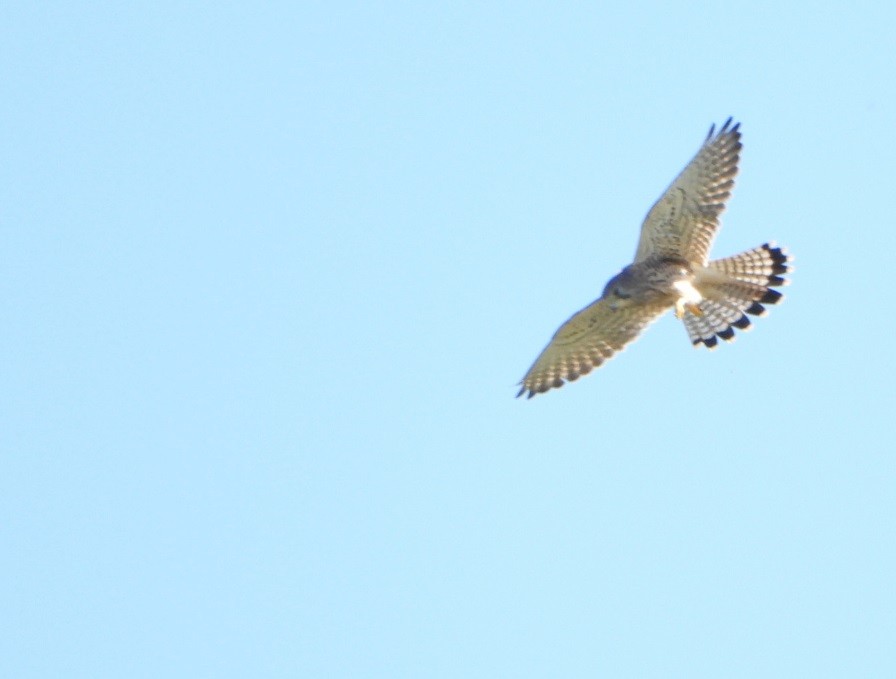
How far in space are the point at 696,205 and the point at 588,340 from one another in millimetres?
1626

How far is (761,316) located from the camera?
14.6 meters

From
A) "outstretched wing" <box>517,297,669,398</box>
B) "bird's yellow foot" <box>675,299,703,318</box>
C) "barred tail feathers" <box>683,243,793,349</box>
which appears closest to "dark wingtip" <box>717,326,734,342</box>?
"barred tail feathers" <box>683,243,793,349</box>

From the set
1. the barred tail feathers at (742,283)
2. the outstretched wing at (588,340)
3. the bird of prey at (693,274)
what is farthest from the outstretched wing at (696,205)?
the outstretched wing at (588,340)

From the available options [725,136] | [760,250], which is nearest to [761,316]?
[760,250]

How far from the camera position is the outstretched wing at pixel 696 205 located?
46.5 ft

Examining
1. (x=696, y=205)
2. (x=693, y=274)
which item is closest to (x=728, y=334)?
(x=693, y=274)

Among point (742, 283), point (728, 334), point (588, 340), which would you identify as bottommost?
point (728, 334)

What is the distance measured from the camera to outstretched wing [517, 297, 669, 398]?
48.6ft

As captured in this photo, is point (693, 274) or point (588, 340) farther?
point (588, 340)

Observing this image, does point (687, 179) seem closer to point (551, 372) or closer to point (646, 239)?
point (646, 239)

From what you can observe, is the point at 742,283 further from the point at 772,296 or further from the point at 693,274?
the point at 693,274

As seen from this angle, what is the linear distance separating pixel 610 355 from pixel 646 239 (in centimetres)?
123

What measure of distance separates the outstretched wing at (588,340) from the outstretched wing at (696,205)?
0.57 metres

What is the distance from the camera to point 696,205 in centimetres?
1424
